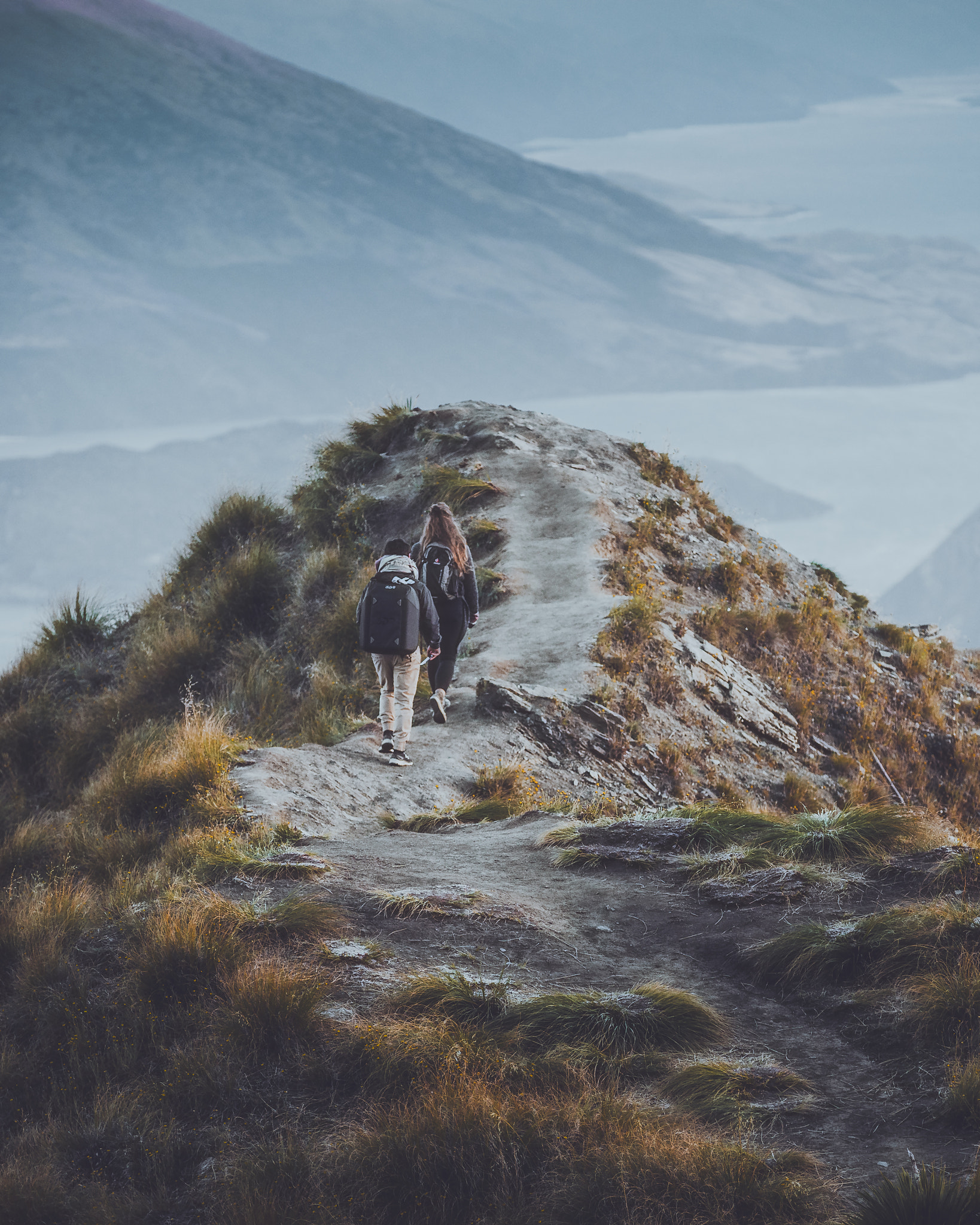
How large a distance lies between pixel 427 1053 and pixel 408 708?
5079mm

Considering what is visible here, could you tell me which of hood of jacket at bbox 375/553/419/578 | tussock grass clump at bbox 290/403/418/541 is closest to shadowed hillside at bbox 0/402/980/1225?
hood of jacket at bbox 375/553/419/578

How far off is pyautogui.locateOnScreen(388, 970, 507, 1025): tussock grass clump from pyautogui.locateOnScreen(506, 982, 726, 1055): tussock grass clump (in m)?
0.11

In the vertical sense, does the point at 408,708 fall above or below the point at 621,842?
above

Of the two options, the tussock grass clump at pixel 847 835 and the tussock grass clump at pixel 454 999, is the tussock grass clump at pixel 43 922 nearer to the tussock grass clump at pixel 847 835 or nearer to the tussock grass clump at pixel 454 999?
the tussock grass clump at pixel 454 999

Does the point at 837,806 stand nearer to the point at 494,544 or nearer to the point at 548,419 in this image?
the point at 494,544

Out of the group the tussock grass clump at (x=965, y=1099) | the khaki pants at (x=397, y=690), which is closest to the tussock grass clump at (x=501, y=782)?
the khaki pants at (x=397, y=690)

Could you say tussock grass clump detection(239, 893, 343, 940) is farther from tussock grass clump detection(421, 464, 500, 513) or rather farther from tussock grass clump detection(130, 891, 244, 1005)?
tussock grass clump detection(421, 464, 500, 513)

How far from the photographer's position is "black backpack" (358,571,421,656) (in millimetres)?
8180

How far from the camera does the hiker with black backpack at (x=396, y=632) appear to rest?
821 cm

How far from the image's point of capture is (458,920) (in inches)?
197

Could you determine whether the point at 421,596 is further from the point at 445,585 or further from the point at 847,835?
the point at 847,835

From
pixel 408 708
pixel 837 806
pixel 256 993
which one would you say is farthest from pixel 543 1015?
pixel 837 806

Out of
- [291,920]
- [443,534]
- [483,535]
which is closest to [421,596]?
[443,534]

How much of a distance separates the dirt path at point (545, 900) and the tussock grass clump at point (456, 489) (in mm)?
3016
